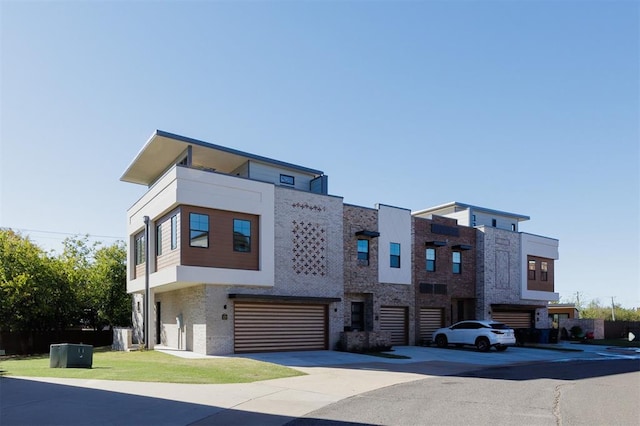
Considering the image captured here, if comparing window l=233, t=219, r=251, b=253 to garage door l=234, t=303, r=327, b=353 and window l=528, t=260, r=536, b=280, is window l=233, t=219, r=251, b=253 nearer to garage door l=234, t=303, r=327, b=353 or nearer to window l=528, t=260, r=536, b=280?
garage door l=234, t=303, r=327, b=353

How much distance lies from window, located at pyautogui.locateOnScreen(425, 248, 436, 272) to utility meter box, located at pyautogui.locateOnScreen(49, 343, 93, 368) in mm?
21294

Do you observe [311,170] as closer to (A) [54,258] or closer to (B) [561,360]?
(B) [561,360]

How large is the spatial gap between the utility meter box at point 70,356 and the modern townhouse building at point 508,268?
24380mm

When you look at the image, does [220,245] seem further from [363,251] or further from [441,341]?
[441,341]

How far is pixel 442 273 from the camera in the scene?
34281mm

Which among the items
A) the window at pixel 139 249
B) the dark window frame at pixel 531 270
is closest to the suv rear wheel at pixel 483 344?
the dark window frame at pixel 531 270

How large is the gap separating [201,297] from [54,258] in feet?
67.5

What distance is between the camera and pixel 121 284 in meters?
39.0

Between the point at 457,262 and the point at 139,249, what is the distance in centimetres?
2006

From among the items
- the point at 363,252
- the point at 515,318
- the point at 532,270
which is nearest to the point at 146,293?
the point at 363,252

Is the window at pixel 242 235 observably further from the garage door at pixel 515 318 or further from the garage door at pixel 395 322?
the garage door at pixel 515 318

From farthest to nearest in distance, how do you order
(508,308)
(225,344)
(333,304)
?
(508,308) → (333,304) → (225,344)

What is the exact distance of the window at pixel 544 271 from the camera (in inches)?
1619

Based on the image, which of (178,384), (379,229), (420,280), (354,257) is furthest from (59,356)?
(420,280)
